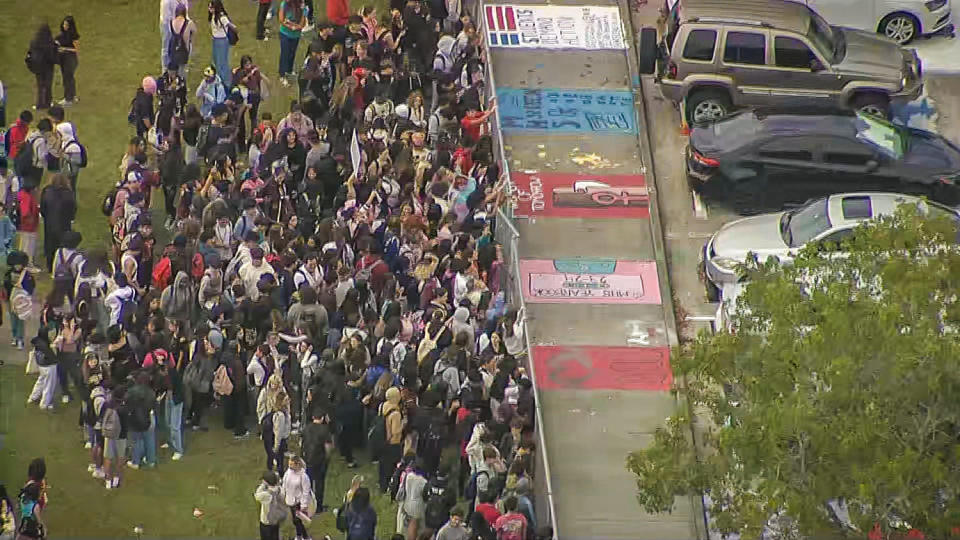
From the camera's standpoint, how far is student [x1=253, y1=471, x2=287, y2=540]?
23672mm

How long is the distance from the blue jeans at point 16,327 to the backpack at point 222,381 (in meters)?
3.37

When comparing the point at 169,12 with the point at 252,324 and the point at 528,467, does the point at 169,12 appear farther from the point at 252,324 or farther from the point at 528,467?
the point at 528,467

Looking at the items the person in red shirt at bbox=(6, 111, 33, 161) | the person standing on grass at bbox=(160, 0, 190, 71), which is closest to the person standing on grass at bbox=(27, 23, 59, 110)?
the person standing on grass at bbox=(160, 0, 190, 71)

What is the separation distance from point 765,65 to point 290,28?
7368 millimetres

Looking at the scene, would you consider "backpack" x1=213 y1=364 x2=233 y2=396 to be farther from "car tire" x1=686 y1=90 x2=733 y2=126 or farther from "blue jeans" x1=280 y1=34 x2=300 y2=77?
"car tire" x1=686 y1=90 x2=733 y2=126

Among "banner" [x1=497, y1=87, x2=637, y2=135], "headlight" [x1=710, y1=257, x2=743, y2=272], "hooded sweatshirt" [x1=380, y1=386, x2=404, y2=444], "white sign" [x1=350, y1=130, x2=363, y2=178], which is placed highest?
"white sign" [x1=350, y1=130, x2=363, y2=178]

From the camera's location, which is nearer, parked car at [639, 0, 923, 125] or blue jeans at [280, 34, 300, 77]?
parked car at [639, 0, 923, 125]

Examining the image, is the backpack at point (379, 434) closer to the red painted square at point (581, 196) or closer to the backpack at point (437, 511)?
the backpack at point (437, 511)

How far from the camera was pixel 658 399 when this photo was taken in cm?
2739

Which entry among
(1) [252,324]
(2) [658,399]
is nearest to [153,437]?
(1) [252,324]

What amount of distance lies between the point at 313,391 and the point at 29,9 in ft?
46.0

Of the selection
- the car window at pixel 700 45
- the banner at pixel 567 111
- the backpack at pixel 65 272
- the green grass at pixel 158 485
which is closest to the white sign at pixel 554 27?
the banner at pixel 567 111

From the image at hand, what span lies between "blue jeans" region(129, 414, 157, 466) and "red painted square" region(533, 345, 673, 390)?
5.09 metres

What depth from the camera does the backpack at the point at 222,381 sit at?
25562mm
